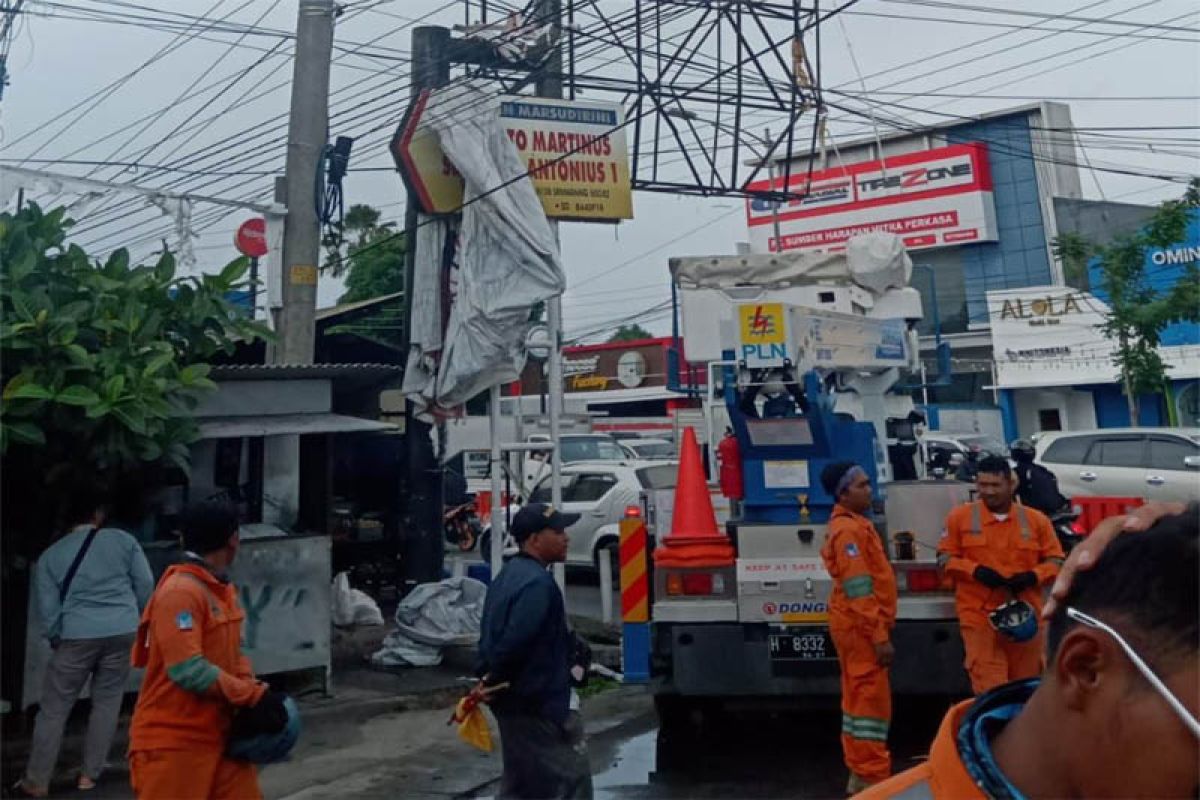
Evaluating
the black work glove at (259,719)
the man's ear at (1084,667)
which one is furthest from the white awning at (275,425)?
the man's ear at (1084,667)

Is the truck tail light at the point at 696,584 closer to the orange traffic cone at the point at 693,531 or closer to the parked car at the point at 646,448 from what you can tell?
the orange traffic cone at the point at 693,531

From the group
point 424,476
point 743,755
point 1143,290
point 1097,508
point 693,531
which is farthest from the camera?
point 1143,290

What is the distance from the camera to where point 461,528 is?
19.4 metres

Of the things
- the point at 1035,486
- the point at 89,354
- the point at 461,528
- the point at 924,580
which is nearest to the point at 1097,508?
the point at 1035,486

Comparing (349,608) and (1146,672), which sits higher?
(1146,672)

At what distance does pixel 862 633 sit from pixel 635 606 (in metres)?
2.17

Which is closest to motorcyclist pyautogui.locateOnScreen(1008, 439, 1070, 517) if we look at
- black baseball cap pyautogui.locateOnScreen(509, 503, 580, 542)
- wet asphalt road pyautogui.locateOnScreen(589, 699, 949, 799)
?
wet asphalt road pyautogui.locateOnScreen(589, 699, 949, 799)

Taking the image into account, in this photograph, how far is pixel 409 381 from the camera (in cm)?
970

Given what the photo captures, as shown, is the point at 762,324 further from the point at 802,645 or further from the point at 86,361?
the point at 86,361

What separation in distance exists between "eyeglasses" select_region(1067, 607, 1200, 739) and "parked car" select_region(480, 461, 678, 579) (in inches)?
526

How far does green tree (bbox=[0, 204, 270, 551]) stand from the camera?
19.9 ft

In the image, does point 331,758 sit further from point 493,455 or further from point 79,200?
point 79,200

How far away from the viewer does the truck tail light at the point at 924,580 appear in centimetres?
658

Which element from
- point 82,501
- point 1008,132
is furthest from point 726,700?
point 1008,132
